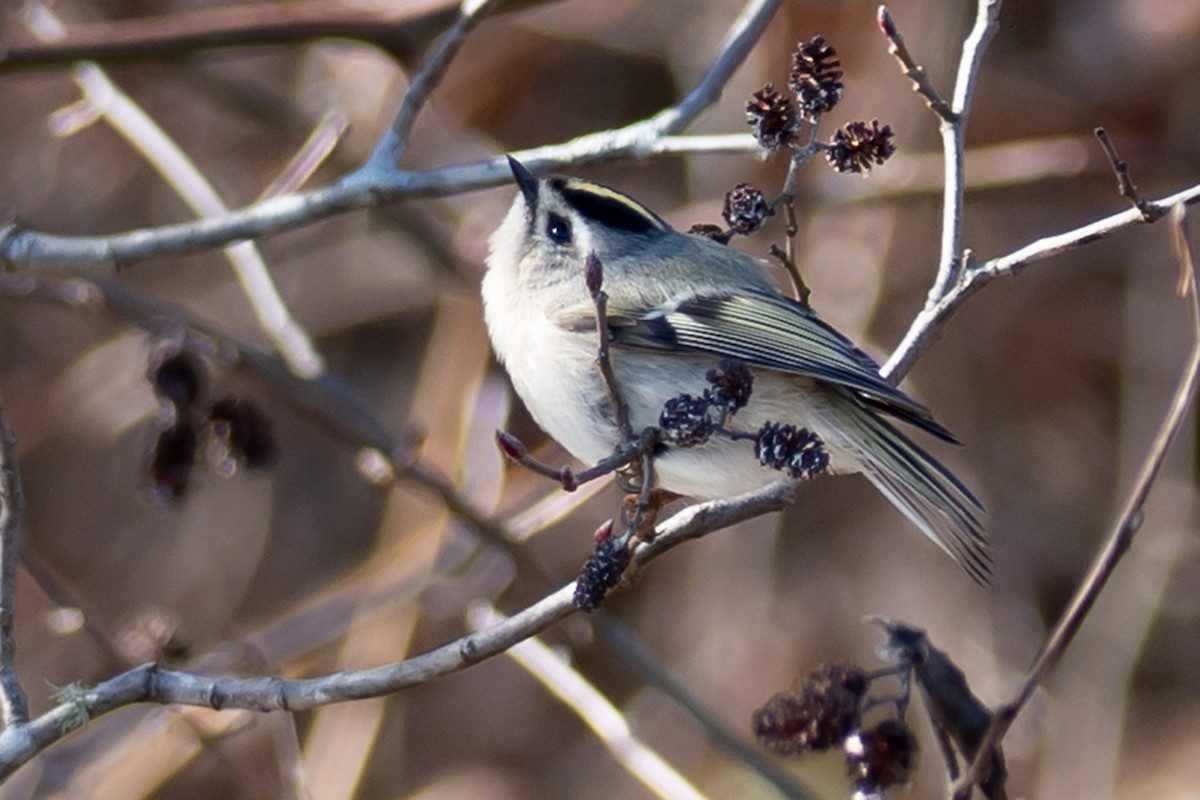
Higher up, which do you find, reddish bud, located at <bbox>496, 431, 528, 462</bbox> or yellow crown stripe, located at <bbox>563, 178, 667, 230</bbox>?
reddish bud, located at <bbox>496, 431, 528, 462</bbox>

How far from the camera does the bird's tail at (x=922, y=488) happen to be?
2684 millimetres

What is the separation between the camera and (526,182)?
9.56 ft

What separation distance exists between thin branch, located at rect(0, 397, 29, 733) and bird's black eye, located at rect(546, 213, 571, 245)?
4.93ft

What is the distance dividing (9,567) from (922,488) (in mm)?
1670

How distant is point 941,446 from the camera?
5242mm

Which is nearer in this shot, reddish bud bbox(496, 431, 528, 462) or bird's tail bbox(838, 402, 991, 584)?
reddish bud bbox(496, 431, 528, 462)

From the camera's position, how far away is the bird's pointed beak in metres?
2.66

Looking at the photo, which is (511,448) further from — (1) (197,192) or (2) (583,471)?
(1) (197,192)

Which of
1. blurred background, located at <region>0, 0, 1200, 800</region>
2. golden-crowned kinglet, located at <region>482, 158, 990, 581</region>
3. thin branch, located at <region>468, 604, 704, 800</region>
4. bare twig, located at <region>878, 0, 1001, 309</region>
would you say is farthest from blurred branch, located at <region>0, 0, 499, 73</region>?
bare twig, located at <region>878, 0, 1001, 309</region>

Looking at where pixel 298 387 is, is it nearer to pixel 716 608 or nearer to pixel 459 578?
pixel 459 578

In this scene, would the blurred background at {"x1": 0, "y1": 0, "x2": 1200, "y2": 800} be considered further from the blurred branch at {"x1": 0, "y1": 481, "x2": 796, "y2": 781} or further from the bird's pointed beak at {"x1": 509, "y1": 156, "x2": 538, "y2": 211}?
the blurred branch at {"x1": 0, "y1": 481, "x2": 796, "y2": 781}

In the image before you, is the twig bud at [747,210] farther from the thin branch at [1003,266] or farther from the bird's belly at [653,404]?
the bird's belly at [653,404]

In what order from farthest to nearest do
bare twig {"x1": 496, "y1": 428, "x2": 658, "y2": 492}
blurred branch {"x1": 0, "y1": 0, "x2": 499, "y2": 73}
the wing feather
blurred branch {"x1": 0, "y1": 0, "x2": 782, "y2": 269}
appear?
blurred branch {"x1": 0, "y1": 0, "x2": 499, "y2": 73}, the wing feather, blurred branch {"x1": 0, "y1": 0, "x2": 782, "y2": 269}, bare twig {"x1": 496, "y1": 428, "x2": 658, "y2": 492}

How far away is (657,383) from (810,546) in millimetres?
2710
